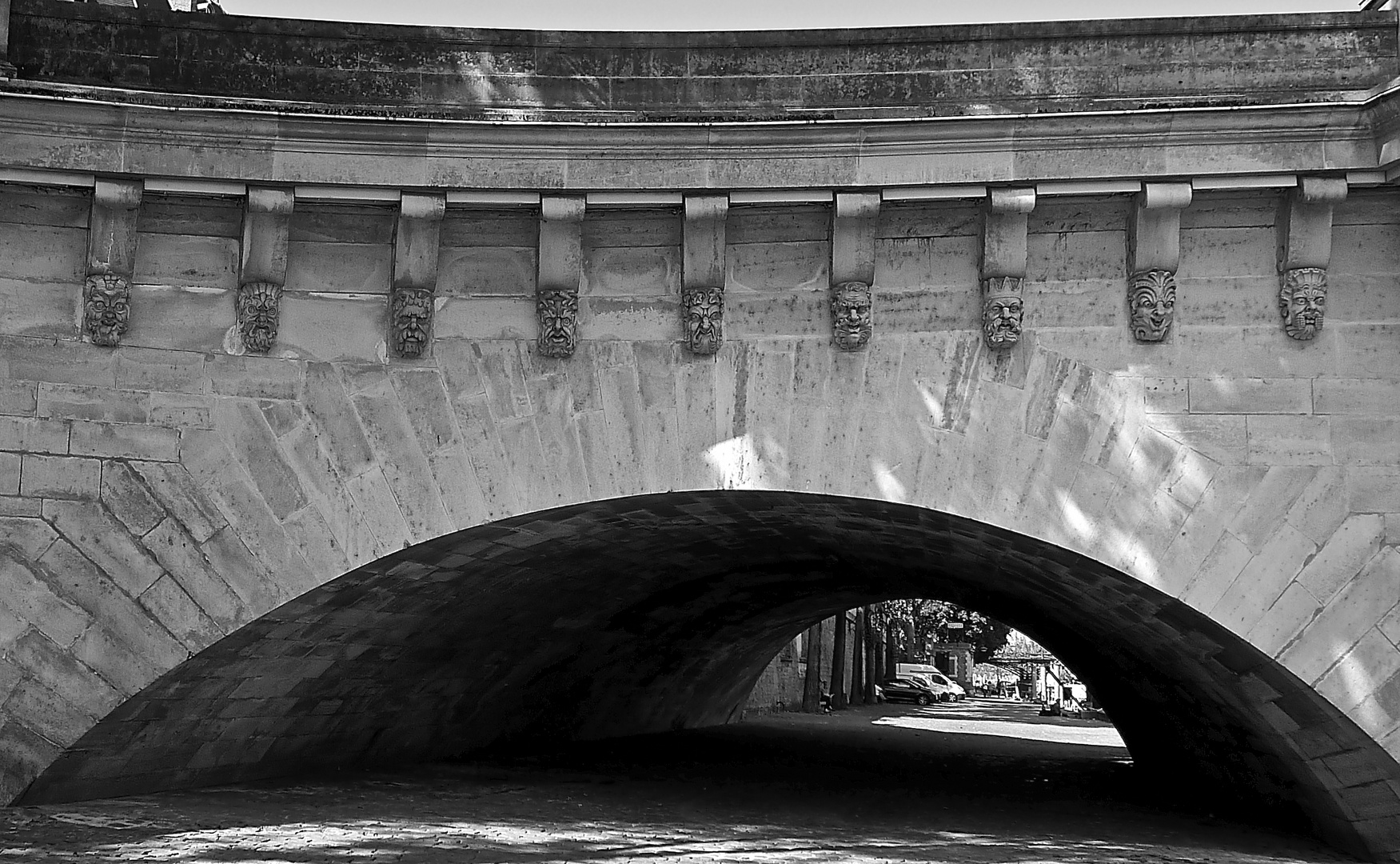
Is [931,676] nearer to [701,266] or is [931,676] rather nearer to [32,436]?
[701,266]

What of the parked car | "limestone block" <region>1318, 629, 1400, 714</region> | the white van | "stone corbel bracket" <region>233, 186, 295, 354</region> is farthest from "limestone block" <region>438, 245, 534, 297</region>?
the white van

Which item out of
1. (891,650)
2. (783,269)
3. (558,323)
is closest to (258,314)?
(558,323)

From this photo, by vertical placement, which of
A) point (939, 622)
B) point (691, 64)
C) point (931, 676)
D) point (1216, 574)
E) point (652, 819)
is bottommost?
point (931, 676)

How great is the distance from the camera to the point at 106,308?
8094 millimetres

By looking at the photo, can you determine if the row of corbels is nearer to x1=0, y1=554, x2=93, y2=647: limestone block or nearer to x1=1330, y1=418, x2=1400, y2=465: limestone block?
x1=1330, y1=418, x2=1400, y2=465: limestone block

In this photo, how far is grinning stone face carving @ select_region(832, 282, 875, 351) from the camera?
7.92m

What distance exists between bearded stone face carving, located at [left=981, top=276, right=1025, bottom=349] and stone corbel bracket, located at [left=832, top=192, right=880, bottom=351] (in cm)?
66

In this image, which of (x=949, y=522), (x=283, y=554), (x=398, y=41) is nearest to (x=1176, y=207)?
(x=949, y=522)

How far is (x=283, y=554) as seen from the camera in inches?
313

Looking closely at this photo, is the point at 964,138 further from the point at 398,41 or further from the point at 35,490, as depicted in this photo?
the point at 35,490

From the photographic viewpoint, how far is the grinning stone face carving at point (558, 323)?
8102 mm

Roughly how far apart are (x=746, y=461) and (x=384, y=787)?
440 centimetres

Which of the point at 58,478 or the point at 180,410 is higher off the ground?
the point at 180,410

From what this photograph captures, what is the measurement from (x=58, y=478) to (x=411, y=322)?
87.3 inches
